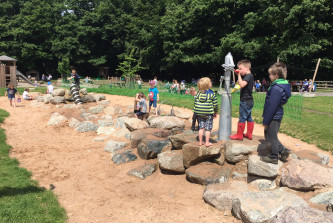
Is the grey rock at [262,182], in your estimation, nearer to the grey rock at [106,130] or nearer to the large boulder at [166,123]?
the large boulder at [166,123]

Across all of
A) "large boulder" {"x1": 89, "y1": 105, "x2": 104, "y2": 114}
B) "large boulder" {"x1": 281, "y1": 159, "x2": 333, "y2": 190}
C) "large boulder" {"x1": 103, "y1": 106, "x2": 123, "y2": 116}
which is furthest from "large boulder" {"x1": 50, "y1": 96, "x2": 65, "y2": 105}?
"large boulder" {"x1": 281, "y1": 159, "x2": 333, "y2": 190}

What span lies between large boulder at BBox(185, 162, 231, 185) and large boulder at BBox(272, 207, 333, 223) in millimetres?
1758

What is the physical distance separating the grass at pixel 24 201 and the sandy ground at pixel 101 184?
24 cm

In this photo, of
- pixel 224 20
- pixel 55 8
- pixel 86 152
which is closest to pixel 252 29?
pixel 224 20

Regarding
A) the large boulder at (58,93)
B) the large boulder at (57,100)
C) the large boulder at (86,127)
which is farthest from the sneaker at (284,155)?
the large boulder at (58,93)

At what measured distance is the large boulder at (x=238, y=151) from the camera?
218 inches

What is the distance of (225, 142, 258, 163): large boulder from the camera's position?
553 cm

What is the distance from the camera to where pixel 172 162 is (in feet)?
20.2

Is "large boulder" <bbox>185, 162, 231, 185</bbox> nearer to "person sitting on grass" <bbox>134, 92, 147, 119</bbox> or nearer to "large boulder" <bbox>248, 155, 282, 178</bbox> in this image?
"large boulder" <bbox>248, 155, 282, 178</bbox>

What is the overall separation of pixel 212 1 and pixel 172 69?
12.9 m

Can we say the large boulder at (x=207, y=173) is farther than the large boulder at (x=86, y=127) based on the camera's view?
No

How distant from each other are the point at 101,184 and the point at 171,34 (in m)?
30.7

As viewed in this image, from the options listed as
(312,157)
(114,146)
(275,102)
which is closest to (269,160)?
(275,102)

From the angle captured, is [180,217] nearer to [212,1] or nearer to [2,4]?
[212,1]
